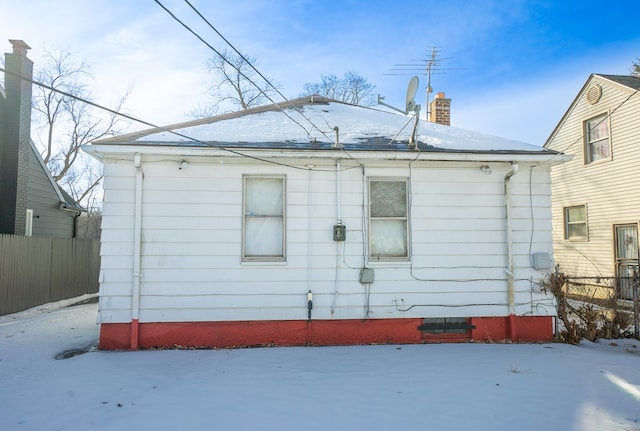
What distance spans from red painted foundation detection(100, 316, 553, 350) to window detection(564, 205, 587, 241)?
854 centimetres

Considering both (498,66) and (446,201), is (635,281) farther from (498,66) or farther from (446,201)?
(498,66)

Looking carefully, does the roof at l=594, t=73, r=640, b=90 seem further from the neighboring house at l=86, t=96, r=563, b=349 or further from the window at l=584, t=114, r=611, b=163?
the neighboring house at l=86, t=96, r=563, b=349

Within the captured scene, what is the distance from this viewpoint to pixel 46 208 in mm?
15758

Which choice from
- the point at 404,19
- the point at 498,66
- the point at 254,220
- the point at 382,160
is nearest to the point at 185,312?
the point at 254,220

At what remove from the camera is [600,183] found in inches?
522

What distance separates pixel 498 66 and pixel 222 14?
35.6 feet

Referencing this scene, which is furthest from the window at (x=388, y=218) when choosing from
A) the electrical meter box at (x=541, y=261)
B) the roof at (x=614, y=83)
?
the roof at (x=614, y=83)

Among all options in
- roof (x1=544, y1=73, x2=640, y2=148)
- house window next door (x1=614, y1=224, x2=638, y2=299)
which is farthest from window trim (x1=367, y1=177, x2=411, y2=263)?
roof (x1=544, y1=73, x2=640, y2=148)

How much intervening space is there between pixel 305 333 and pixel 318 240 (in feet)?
5.07

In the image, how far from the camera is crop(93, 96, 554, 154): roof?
22.6 ft

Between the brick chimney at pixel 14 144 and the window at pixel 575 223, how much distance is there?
18.8 metres

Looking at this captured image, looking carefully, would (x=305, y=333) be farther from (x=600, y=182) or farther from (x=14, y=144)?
(x=14, y=144)

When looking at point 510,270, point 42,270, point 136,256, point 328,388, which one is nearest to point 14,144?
point 42,270

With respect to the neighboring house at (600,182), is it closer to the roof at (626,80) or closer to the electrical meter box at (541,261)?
the roof at (626,80)
